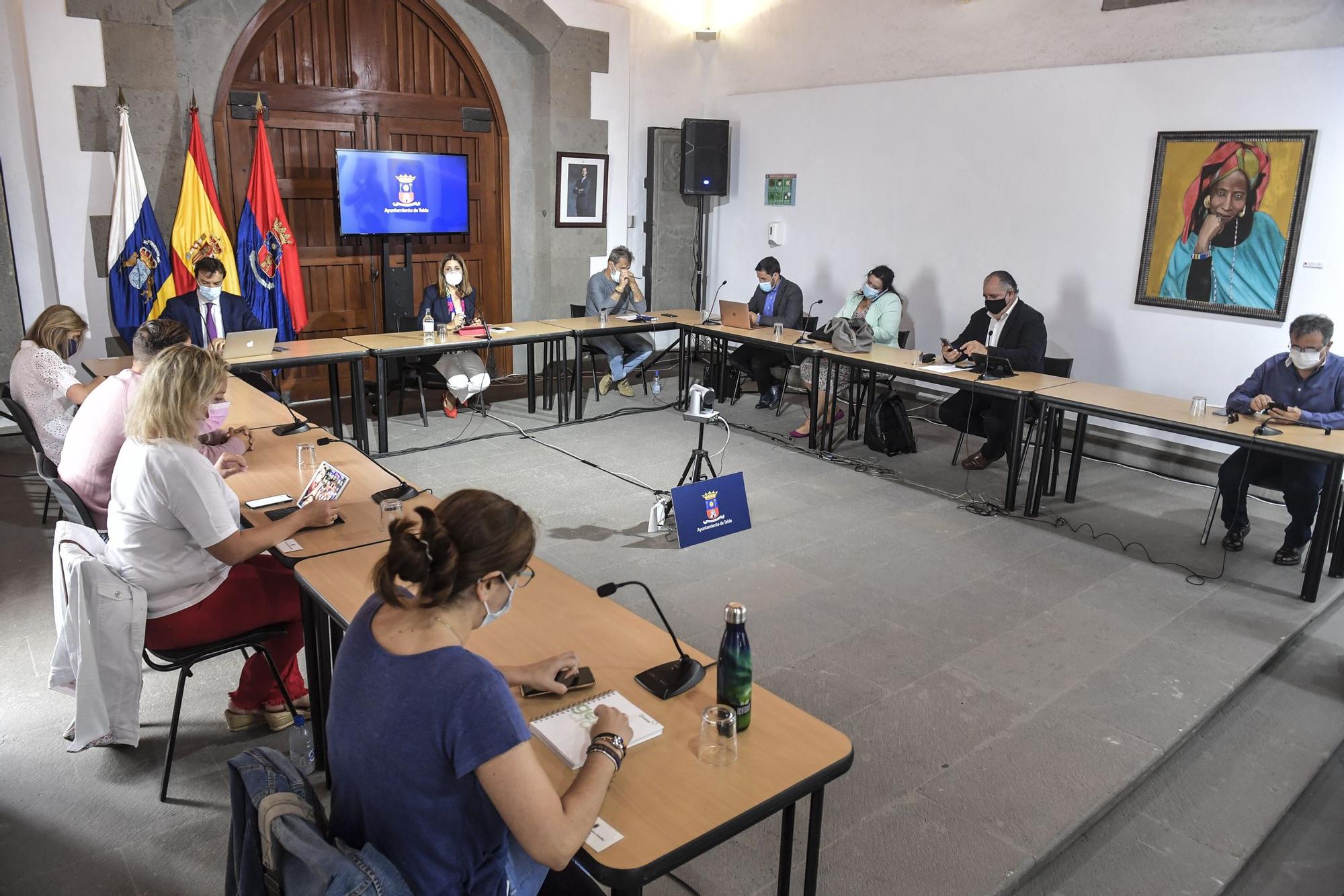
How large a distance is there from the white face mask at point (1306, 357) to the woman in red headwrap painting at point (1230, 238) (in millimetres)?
1120

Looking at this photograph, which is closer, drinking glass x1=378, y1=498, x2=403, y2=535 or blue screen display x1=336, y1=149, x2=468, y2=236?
drinking glass x1=378, y1=498, x2=403, y2=535

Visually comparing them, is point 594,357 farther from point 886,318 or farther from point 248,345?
point 248,345

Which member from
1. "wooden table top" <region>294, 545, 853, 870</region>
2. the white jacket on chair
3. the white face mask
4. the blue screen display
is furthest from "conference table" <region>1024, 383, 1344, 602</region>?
the blue screen display

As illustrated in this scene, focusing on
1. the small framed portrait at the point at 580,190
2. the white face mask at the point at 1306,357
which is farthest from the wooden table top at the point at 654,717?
the small framed portrait at the point at 580,190

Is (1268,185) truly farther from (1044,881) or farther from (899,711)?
(1044,881)

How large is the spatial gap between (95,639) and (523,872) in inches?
60.7

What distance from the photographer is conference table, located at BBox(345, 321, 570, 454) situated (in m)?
5.90

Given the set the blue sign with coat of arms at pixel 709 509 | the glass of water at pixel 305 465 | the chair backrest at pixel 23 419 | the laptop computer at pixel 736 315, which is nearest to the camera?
the glass of water at pixel 305 465

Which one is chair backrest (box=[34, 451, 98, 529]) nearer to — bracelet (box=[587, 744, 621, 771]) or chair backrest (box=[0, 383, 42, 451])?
chair backrest (box=[0, 383, 42, 451])

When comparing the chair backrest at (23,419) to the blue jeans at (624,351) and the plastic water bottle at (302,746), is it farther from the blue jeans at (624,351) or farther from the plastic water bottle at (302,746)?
the blue jeans at (624,351)

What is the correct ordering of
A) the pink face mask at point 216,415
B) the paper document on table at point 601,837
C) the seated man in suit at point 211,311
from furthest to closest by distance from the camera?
the seated man in suit at point 211,311
the pink face mask at point 216,415
the paper document on table at point 601,837

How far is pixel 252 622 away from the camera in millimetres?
2836

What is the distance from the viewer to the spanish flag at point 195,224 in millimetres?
6336

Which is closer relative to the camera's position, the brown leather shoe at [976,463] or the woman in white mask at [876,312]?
the brown leather shoe at [976,463]
